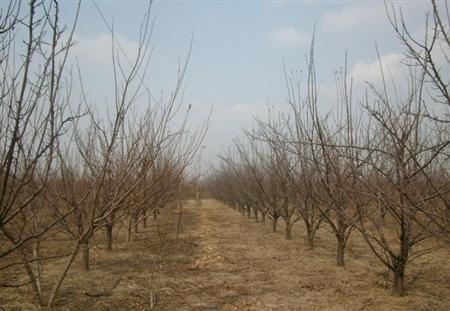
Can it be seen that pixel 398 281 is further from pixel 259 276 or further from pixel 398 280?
pixel 259 276

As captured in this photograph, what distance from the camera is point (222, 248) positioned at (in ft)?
28.9

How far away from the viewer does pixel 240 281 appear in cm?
602

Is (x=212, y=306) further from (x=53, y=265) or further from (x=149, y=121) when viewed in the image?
(x=53, y=265)

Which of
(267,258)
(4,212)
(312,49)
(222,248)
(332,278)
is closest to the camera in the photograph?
(4,212)

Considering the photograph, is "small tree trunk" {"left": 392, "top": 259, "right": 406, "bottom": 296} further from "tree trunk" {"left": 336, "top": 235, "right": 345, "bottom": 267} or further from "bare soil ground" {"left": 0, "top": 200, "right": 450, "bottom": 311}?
"tree trunk" {"left": 336, "top": 235, "right": 345, "bottom": 267}

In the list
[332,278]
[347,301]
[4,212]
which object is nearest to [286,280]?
[332,278]

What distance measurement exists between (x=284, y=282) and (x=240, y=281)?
626 mm

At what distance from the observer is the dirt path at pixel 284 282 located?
16.0 feet

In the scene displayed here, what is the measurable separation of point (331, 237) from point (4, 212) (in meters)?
9.66

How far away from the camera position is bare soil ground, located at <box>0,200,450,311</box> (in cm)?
490

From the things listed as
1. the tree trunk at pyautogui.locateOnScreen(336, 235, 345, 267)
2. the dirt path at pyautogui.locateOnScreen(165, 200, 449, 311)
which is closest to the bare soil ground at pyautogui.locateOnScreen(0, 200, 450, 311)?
the dirt path at pyautogui.locateOnScreen(165, 200, 449, 311)

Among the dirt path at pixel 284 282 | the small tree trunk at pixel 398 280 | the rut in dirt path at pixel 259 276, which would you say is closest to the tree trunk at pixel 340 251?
the dirt path at pixel 284 282

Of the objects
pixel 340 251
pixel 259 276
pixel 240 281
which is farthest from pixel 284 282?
pixel 340 251

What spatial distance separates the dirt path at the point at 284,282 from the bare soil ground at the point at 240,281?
1 cm
